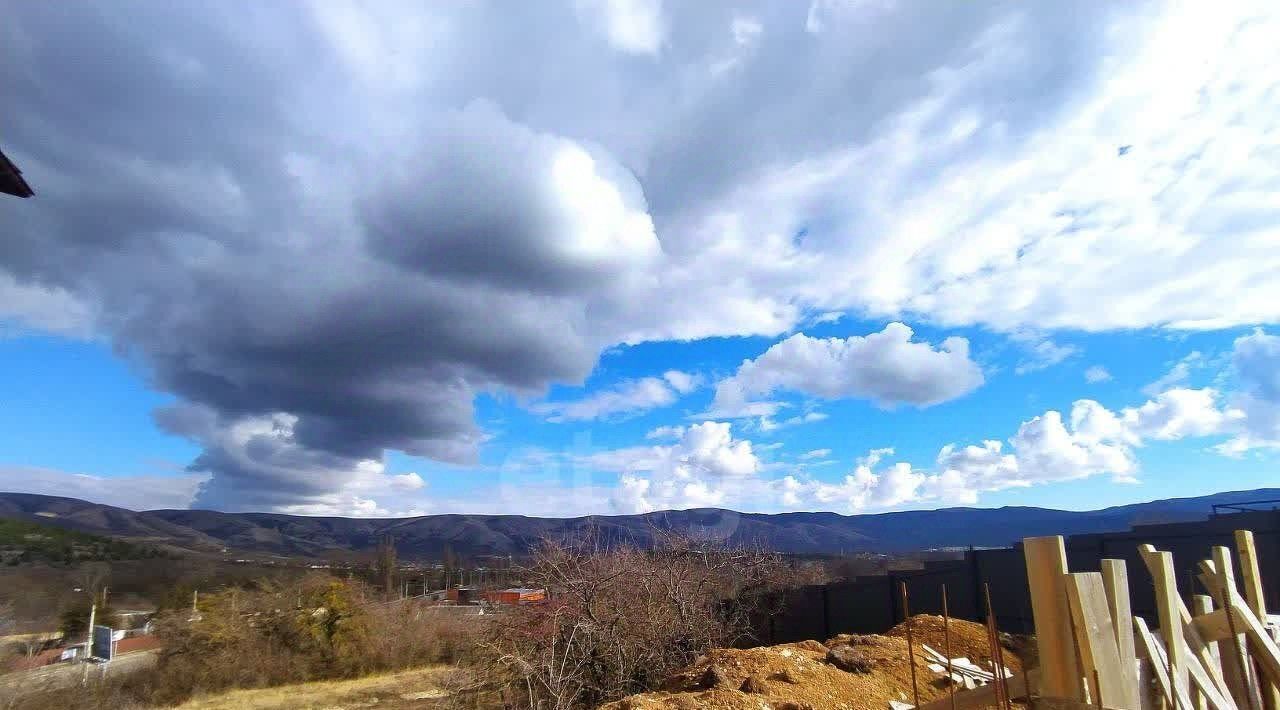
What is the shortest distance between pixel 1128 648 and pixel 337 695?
28522 millimetres

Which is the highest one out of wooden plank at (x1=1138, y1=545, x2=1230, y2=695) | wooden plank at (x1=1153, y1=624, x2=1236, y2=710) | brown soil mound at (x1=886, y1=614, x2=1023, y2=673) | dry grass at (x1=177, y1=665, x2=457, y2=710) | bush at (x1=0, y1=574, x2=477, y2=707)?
wooden plank at (x1=1138, y1=545, x2=1230, y2=695)

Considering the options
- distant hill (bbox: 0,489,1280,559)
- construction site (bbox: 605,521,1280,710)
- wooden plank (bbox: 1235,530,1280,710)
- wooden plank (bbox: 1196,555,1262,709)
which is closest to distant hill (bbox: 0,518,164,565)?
distant hill (bbox: 0,489,1280,559)

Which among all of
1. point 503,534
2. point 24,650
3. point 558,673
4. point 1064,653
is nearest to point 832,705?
point 558,673

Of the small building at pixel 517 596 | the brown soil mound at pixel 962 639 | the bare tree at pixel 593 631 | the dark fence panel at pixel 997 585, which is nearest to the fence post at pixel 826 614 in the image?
the dark fence panel at pixel 997 585

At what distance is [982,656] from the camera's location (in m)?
14.5

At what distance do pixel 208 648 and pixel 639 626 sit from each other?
23585 millimetres

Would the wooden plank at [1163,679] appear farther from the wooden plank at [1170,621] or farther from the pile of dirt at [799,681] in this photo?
the pile of dirt at [799,681]

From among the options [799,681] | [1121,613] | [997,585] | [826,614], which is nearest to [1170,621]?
[1121,613]

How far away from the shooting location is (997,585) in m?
19.6

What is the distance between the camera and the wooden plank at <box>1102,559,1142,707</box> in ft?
12.1

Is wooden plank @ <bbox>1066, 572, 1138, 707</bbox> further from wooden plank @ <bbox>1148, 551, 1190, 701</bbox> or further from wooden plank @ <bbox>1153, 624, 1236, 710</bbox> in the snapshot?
wooden plank @ <bbox>1153, 624, 1236, 710</bbox>

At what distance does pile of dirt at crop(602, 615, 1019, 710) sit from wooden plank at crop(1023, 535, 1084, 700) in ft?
21.1

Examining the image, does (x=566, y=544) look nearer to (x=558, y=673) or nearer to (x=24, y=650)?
(x=558, y=673)

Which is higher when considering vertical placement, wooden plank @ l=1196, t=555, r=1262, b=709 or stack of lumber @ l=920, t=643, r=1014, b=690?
wooden plank @ l=1196, t=555, r=1262, b=709
